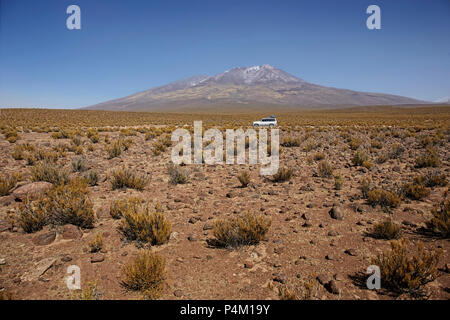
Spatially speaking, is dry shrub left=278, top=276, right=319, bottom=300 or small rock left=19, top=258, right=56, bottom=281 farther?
small rock left=19, top=258, right=56, bottom=281

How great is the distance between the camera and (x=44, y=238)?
3588 mm

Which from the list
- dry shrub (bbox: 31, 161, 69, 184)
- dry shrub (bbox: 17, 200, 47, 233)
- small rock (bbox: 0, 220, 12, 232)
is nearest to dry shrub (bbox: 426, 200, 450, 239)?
dry shrub (bbox: 17, 200, 47, 233)

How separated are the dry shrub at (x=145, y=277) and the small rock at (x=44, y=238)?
180 cm

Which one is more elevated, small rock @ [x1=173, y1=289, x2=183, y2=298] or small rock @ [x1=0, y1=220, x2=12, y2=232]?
small rock @ [x1=0, y1=220, x2=12, y2=232]

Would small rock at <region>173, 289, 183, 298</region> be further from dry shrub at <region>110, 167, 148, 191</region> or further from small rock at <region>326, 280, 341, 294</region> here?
dry shrub at <region>110, 167, 148, 191</region>

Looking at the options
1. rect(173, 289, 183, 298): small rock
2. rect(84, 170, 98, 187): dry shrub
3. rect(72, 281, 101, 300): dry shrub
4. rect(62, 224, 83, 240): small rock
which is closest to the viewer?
rect(72, 281, 101, 300): dry shrub

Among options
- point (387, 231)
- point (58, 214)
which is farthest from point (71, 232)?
point (387, 231)

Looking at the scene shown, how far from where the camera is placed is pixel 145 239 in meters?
3.66

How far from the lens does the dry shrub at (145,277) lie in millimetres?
2623

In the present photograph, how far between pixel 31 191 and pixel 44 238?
7.40 ft

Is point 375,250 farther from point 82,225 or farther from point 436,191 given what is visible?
point 82,225

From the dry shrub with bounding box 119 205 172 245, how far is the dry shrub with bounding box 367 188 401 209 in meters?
4.28

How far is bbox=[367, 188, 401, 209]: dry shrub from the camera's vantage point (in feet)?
15.1
